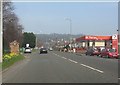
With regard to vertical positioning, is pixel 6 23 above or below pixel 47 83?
above

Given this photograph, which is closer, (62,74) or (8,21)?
(62,74)

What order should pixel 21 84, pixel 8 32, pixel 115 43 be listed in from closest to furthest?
pixel 21 84
pixel 8 32
pixel 115 43

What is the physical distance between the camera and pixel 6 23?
69250 millimetres

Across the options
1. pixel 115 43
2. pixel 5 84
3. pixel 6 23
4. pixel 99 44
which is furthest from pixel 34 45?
pixel 5 84

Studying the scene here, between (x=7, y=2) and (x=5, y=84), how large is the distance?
50837 millimetres

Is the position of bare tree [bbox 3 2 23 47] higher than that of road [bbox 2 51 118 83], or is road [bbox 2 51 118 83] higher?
bare tree [bbox 3 2 23 47]

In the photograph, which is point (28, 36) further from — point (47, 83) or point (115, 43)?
point (47, 83)

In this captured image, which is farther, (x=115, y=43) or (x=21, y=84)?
(x=115, y=43)

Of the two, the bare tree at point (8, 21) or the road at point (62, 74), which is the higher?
the bare tree at point (8, 21)

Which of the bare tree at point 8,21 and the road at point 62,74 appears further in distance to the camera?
the bare tree at point 8,21

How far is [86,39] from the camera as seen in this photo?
4742 inches

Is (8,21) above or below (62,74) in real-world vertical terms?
above

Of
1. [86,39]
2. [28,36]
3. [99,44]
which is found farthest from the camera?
[28,36]

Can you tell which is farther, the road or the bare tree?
the bare tree
